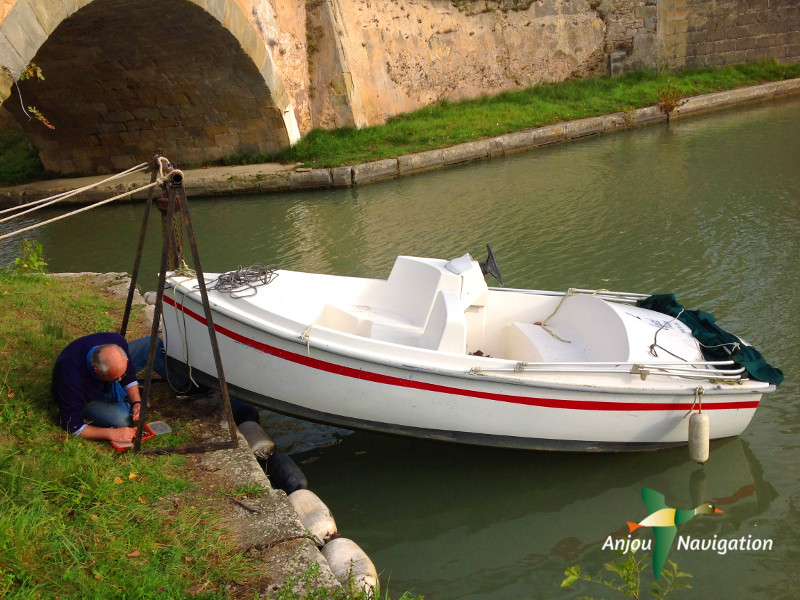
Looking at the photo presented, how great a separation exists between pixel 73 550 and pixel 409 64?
46.8 feet

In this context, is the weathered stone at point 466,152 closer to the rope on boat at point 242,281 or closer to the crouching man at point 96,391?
the rope on boat at point 242,281

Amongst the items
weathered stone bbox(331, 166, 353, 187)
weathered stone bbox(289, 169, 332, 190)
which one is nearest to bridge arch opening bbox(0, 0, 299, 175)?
weathered stone bbox(289, 169, 332, 190)

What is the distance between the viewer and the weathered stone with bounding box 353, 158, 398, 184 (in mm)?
12680

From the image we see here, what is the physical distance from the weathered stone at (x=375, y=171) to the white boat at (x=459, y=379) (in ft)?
25.9

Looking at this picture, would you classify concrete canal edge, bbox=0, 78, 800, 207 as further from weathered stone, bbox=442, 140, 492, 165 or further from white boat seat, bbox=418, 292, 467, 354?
white boat seat, bbox=418, 292, 467, 354

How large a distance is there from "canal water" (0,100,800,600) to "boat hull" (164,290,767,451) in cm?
29

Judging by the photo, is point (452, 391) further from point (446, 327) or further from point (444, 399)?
point (446, 327)

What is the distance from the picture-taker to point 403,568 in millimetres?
3914

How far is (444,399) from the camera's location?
438 cm

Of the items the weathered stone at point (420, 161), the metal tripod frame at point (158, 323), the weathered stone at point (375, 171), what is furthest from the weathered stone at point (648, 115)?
the metal tripod frame at point (158, 323)

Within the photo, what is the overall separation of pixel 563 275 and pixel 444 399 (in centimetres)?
377

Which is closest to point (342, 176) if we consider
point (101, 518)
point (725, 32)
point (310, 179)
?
point (310, 179)

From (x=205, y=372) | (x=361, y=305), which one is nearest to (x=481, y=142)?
(x=361, y=305)

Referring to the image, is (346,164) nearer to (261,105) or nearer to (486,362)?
(261,105)
